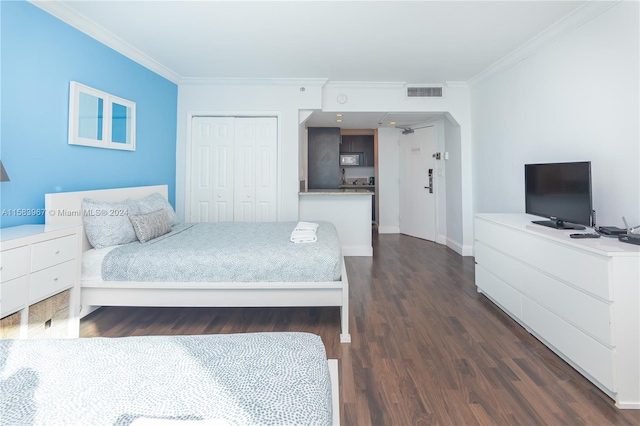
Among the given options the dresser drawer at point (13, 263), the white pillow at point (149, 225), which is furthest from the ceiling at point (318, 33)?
the dresser drawer at point (13, 263)

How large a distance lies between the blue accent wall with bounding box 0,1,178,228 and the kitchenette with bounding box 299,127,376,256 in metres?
2.58

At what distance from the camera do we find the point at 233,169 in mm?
4406

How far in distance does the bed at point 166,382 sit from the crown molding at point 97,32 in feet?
9.13

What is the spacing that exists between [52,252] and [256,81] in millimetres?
3324

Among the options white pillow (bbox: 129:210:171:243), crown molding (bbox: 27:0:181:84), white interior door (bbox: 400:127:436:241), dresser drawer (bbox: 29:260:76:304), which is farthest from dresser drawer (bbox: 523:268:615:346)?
crown molding (bbox: 27:0:181:84)

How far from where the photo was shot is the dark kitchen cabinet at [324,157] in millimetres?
6461

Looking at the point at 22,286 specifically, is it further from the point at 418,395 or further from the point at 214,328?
the point at 418,395

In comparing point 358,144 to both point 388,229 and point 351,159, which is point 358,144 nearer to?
point 351,159

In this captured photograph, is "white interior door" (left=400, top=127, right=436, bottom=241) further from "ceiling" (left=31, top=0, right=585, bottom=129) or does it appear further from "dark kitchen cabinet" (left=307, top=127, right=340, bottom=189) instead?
"ceiling" (left=31, top=0, right=585, bottom=129)

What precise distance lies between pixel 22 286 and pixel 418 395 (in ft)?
7.72

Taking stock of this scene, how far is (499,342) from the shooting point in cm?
213

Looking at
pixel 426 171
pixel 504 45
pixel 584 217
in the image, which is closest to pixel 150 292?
pixel 584 217

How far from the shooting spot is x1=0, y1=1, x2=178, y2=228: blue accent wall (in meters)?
2.12

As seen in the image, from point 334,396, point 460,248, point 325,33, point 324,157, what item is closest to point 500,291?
point 460,248
